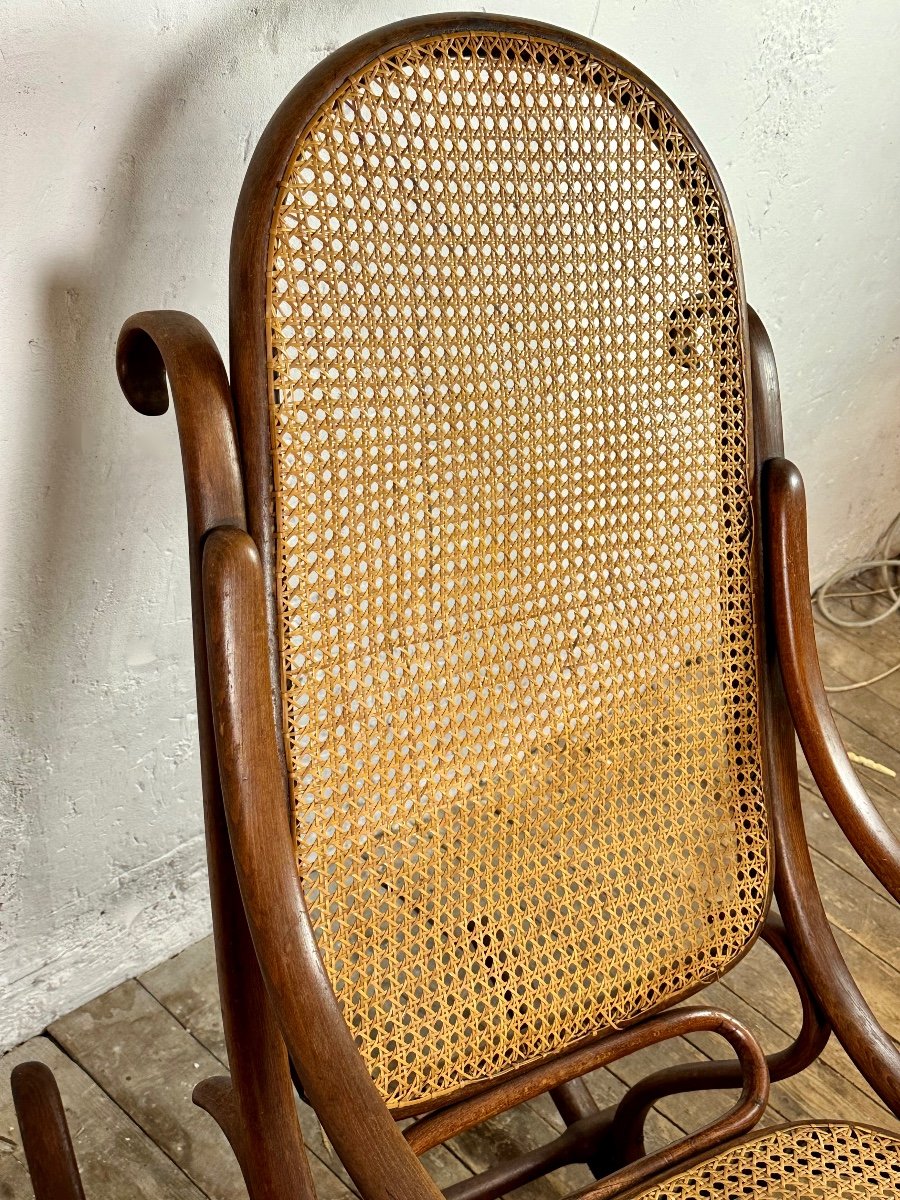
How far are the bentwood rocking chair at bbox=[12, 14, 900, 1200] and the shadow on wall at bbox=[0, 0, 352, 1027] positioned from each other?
26 centimetres

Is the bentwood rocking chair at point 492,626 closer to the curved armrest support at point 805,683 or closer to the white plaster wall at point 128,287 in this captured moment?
the curved armrest support at point 805,683

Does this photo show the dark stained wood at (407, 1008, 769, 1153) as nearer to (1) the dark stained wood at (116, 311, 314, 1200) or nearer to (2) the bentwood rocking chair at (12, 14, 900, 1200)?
(2) the bentwood rocking chair at (12, 14, 900, 1200)

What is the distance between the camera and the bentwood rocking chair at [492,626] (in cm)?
82

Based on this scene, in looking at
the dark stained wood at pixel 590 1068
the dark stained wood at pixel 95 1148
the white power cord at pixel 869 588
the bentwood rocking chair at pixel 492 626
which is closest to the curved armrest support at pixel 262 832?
the bentwood rocking chair at pixel 492 626

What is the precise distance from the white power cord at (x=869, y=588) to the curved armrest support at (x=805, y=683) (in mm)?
1361

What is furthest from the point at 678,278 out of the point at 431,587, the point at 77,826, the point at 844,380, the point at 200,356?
the point at 844,380

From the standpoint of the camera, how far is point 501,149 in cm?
94

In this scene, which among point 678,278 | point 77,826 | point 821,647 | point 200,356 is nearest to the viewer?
point 200,356

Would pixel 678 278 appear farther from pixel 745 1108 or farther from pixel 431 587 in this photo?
pixel 745 1108

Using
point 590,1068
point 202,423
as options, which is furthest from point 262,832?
point 590,1068

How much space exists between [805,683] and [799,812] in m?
0.13

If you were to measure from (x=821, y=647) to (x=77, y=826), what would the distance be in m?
1.52

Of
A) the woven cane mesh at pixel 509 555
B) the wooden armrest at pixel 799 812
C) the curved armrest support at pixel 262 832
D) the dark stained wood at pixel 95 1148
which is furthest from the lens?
the dark stained wood at pixel 95 1148

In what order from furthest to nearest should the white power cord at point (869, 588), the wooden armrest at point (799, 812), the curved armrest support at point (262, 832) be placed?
the white power cord at point (869, 588) → the wooden armrest at point (799, 812) → the curved armrest support at point (262, 832)
